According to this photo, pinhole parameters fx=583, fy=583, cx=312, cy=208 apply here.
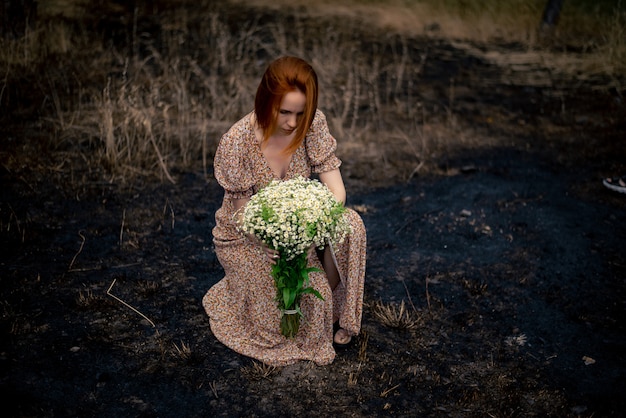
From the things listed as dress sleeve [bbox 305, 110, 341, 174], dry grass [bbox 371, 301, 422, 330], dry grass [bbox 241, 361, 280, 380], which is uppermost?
dress sleeve [bbox 305, 110, 341, 174]

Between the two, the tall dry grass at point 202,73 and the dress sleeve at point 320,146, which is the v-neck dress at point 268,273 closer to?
the dress sleeve at point 320,146

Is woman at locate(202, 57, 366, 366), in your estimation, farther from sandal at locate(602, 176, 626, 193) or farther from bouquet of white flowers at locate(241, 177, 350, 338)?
sandal at locate(602, 176, 626, 193)

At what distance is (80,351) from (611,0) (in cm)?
1297

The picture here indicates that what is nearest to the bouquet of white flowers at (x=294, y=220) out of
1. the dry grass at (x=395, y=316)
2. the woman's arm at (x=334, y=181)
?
the woman's arm at (x=334, y=181)

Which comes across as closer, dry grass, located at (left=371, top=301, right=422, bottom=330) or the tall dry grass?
dry grass, located at (left=371, top=301, right=422, bottom=330)

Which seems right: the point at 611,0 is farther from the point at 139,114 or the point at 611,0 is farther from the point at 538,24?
the point at 139,114

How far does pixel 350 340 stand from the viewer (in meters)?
3.54

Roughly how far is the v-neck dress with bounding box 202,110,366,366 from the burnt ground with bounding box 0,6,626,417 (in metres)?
0.13

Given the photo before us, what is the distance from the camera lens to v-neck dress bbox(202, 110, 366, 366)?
10.4 feet

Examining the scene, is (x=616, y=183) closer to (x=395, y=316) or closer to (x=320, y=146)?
(x=395, y=316)

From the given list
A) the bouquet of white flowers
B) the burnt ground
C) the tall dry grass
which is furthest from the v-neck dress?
the tall dry grass

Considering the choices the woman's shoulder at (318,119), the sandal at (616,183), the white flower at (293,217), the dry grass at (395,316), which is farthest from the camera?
the sandal at (616,183)

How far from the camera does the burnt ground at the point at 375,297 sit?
10.3 feet

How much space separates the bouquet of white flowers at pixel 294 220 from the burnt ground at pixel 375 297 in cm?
78
